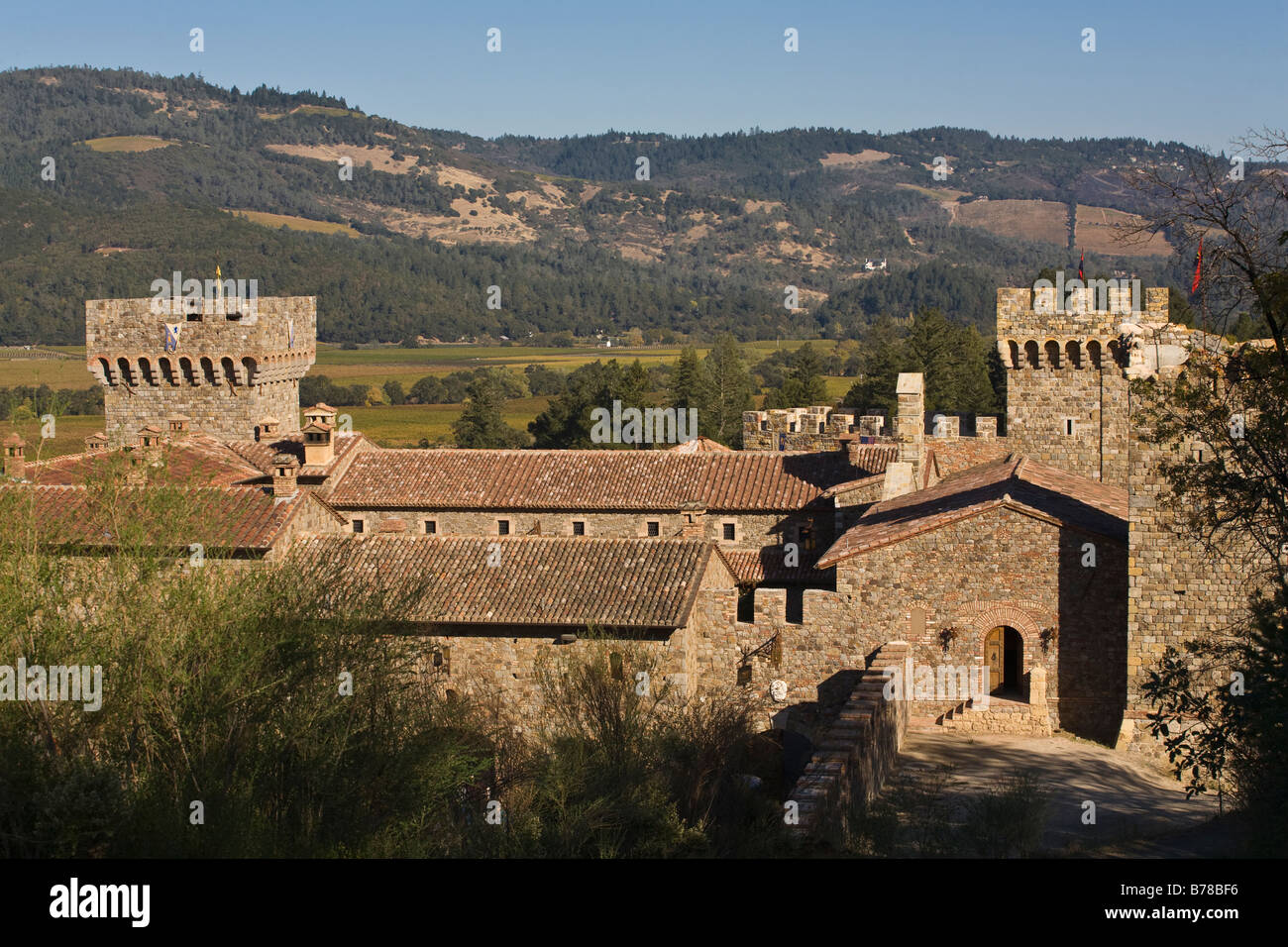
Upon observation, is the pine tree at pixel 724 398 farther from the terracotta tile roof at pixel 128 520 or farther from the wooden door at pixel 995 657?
the terracotta tile roof at pixel 128 520

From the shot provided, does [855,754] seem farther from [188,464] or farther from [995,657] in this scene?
[188,464]

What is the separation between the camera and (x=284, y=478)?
2823 centimetres

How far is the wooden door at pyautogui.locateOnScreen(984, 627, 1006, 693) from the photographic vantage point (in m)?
24.1

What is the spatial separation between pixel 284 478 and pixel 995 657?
14.1 metres

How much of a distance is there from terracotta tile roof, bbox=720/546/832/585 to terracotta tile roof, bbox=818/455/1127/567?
2.19m

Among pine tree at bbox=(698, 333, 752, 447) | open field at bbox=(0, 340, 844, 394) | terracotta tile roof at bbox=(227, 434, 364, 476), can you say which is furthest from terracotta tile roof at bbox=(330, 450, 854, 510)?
open field at bbox=(0, 340, 844, 394)

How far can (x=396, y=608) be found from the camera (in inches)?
746

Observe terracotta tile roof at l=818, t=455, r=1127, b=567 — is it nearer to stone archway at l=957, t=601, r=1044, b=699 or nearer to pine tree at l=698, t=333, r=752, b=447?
stone archway at l=957, t=601, r=1044, b=699

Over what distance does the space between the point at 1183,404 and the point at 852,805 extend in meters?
7.01

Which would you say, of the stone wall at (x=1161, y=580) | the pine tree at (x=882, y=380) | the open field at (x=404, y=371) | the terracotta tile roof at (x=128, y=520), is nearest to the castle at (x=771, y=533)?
the stone wall at (x=1161, y=580)

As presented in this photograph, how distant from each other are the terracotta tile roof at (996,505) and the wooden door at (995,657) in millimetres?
2083

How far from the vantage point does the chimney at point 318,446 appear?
34844 mm

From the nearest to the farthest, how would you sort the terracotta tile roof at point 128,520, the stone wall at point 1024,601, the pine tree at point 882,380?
1. the terracotta tile roof at point 128,520
2. the stone wall at point 1024,601
3. the pine tree at point 882,380
